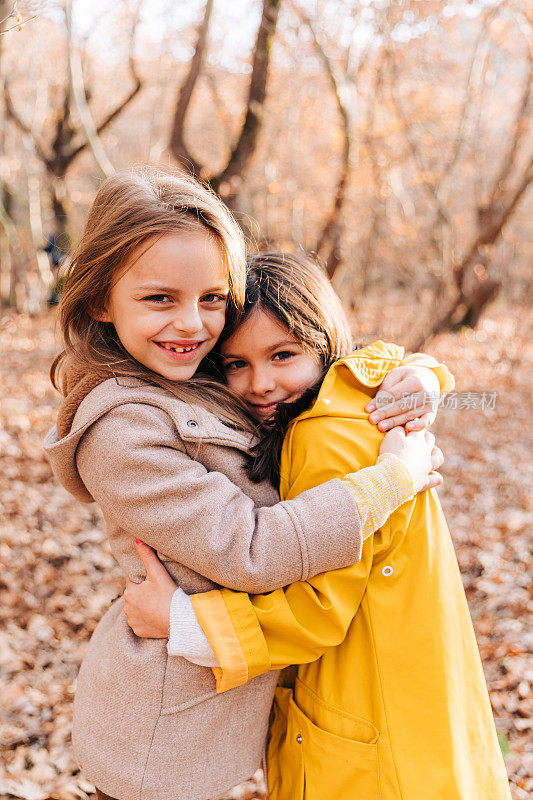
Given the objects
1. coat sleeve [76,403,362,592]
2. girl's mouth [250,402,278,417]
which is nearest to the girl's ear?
coat sleeve [76,403,362,592]

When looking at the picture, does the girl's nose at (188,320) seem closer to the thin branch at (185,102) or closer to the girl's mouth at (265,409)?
the girl's mouth at (265,409)

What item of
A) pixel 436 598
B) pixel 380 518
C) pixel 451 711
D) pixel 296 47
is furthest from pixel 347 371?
pixel 296 47

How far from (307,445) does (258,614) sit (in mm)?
483

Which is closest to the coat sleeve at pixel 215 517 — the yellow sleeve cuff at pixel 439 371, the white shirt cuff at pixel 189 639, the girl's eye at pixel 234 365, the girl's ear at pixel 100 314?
the white shirt cuff at pixel 189 639

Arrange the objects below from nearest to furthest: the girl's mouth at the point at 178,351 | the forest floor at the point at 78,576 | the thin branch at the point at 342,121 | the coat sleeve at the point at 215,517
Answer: the coat sleeve at the point at 215,517 → the girl's mouth at the point at 178,351 → the forest floor at the point at 78,576 → the thin branch at the point at 342,121

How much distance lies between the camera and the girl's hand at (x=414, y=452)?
1.78 metres

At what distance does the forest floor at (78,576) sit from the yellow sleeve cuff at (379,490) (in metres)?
0.64

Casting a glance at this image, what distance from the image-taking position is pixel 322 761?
1775mm

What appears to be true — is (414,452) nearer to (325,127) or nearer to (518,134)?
(518,134)

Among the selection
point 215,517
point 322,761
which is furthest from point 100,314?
point 322,761

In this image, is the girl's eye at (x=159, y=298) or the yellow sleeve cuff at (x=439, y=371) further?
the yellow sleeve cuff at (x=439, y=371)

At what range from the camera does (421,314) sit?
43.0 feet

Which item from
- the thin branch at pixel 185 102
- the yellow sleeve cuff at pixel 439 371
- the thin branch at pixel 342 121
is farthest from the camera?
the thin branch at pixel 342 121

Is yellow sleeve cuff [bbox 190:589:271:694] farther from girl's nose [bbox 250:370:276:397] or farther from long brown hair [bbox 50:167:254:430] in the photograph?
girl's nose [bbox 250:370:276:397]
